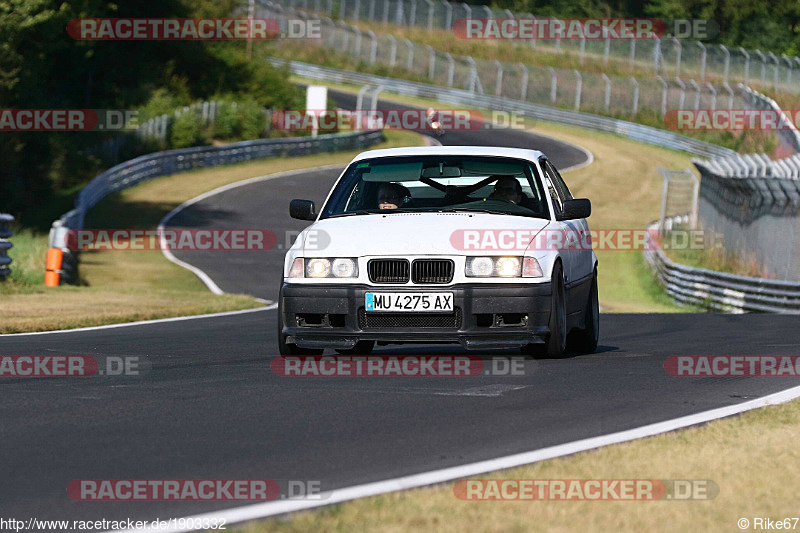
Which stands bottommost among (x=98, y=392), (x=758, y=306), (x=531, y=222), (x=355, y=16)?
(x=758, y=306)

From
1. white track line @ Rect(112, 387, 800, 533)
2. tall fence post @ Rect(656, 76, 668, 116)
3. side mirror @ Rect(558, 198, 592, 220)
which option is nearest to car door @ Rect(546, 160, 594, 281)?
side mirror @ Rect(558, 198, 592, 220)

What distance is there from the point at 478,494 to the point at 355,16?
83.1 m

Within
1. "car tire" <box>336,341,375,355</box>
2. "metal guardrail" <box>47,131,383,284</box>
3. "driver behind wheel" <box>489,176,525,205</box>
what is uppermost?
"driver behind wheel" <box>489,176,525,205</box>

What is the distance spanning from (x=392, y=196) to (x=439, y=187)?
1.51ft

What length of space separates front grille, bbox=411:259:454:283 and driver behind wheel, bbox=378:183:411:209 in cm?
111

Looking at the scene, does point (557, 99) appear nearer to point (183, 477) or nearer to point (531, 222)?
point (531, 222)

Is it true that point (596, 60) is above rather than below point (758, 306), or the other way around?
above

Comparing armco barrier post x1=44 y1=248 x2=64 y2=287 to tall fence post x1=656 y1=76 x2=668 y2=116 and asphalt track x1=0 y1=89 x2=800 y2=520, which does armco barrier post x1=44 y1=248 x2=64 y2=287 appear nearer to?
asphalt track x1=0 y1=89 x2=800 y2=520

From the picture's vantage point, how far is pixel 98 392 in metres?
8.30

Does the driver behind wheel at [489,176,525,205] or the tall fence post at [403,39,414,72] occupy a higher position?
the tall fence post at [403,39,414,72]

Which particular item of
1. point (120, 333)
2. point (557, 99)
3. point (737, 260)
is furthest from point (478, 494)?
point (557, 99)

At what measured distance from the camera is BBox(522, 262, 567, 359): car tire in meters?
9.90

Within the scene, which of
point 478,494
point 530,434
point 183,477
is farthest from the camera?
point 530,434

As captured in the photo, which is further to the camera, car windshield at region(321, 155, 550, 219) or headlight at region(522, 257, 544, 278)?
car windshield at region(321, 155, 550, 219)
